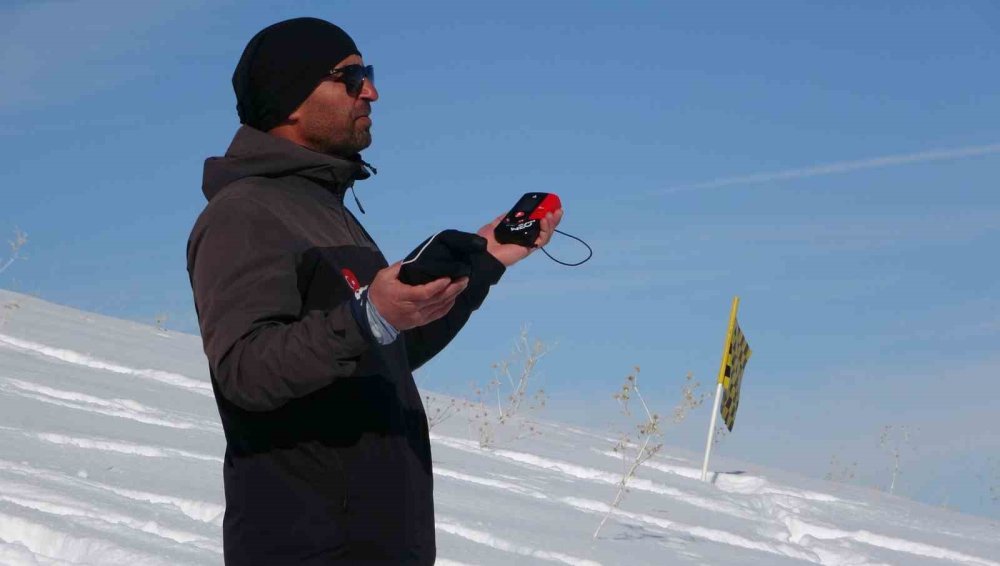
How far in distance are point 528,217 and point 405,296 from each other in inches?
24.1

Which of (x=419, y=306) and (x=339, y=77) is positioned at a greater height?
(x=339, y=77)

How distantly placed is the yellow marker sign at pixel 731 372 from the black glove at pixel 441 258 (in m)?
7.18

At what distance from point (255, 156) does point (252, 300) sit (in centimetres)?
37

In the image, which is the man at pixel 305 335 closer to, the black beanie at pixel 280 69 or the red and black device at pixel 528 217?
the black beanie at pixel 280 69

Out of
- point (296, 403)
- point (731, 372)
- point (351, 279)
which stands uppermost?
point (731, 372)

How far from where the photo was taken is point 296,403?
6.11 feet

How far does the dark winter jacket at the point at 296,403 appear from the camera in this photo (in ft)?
5.80

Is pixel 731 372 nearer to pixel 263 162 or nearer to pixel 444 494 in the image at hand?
pixel 444 494

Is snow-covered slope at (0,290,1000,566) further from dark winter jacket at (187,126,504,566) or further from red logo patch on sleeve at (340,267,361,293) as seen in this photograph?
red logo patch on sleeve at (340,267,361,293)

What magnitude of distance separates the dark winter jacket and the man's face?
0.51ft

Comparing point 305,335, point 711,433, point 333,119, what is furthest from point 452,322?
point 711,433

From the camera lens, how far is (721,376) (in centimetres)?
869

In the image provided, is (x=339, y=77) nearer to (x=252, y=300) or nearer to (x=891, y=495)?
(x=252, y=300)

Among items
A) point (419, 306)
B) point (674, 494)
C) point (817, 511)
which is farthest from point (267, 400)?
point (817, 511)
